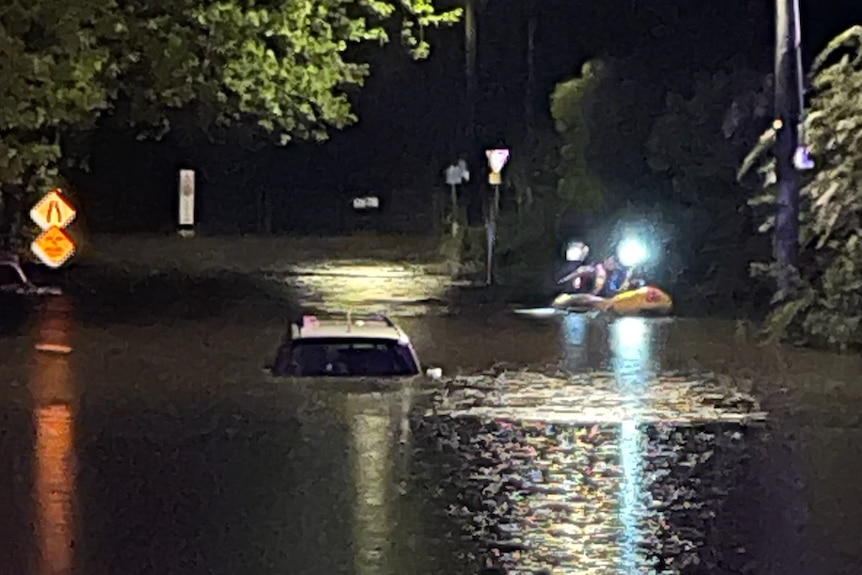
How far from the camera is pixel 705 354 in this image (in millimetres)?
25500

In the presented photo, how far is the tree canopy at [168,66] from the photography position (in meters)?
20.7

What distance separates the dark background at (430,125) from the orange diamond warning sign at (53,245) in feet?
54.1

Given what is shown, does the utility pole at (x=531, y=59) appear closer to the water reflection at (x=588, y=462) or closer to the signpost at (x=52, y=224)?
the signpost at (x=52, y=224)

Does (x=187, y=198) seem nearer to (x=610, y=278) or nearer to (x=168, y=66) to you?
(x=610, y=278)

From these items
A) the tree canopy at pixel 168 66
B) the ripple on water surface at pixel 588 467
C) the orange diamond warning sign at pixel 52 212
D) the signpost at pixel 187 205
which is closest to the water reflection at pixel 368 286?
the orange diamond warning sign at pixel 52 212

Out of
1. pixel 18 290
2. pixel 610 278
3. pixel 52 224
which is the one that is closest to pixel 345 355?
pixel 52 224

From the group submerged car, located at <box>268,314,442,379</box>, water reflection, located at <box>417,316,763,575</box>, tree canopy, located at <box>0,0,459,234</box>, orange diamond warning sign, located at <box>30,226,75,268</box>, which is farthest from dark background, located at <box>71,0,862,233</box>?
submerged car, located at <box>268,314,442,379</box>

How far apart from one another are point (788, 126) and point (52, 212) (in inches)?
405

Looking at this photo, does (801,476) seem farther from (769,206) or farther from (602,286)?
(602,286)

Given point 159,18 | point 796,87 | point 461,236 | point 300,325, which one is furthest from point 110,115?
point 461,236

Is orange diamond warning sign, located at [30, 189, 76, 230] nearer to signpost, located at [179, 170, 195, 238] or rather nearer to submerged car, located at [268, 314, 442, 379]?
submerged car, located at [268, 314, 442, 379]

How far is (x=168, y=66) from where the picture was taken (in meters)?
21.9

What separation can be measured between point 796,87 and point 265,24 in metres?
8.58

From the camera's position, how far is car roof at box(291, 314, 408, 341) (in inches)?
713
